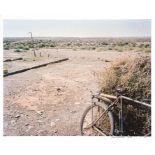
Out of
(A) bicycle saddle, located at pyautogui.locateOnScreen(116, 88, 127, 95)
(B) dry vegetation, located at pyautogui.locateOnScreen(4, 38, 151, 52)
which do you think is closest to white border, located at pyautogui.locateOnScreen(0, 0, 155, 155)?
(B) dry vegetation, located at pyautogui.locateOnScreen(4, 38, 151, 52)

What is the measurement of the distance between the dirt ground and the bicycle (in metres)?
→ 0.15

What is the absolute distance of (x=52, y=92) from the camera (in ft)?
12.8

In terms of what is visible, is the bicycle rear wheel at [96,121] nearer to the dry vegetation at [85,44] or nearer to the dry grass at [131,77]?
the dry grass at [131,77]

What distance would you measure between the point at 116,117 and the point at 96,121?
23cm

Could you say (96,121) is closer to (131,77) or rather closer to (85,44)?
(131,77)

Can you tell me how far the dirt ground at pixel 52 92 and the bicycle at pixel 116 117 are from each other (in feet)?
0.51

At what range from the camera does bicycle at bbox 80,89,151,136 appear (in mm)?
3521

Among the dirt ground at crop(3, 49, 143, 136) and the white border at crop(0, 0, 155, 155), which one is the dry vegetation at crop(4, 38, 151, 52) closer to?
the dirt ground at crop(3, 49, 143, 136)
